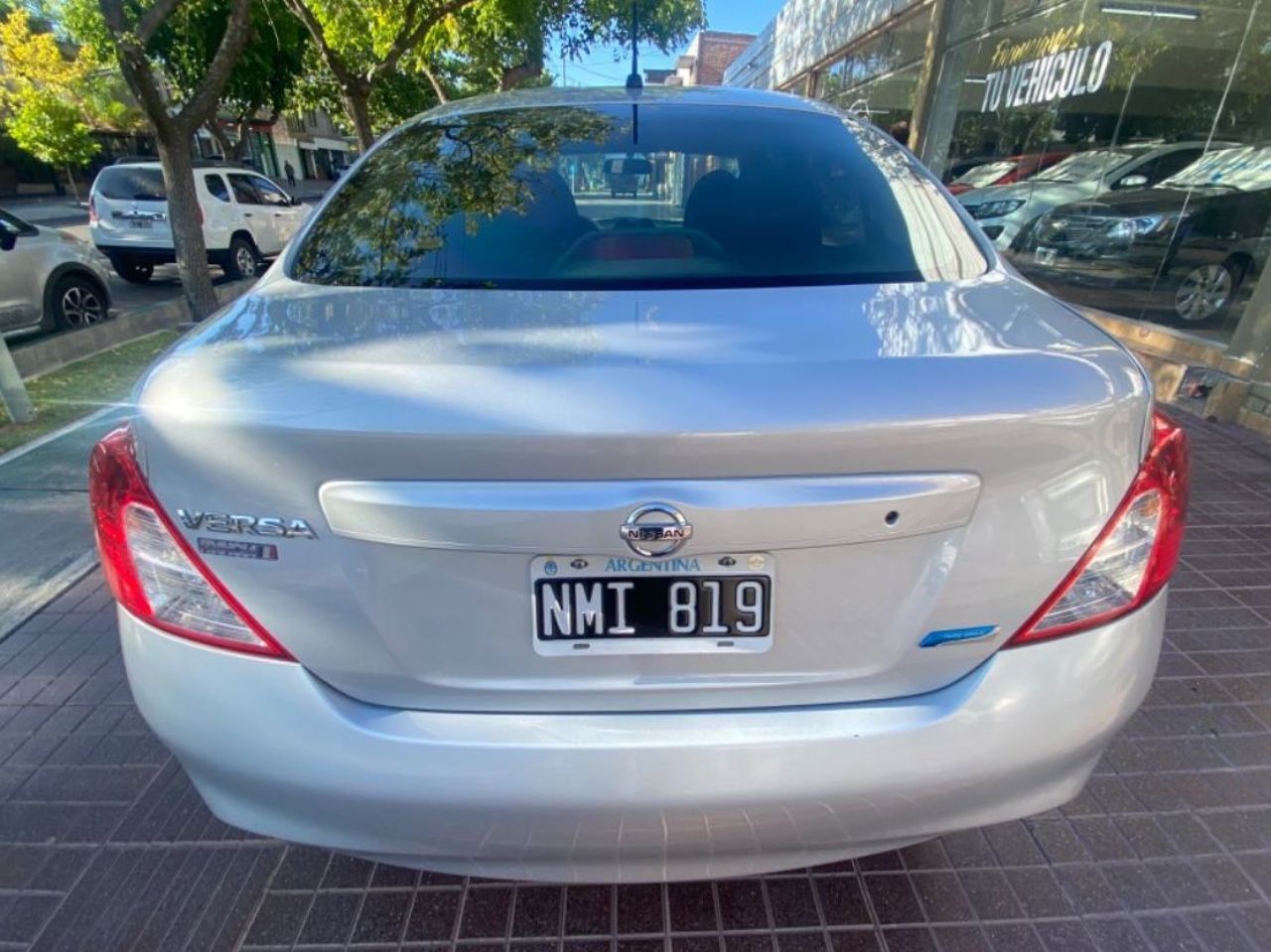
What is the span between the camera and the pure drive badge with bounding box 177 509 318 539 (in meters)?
1.12

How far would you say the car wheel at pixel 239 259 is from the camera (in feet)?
37.2

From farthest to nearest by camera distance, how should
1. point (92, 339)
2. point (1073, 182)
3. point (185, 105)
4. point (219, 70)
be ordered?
point (1073, 182), point (185, 105), point (92, 339), point (219, 70)

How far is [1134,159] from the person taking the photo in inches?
260

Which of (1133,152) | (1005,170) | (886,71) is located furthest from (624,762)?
(886,71)

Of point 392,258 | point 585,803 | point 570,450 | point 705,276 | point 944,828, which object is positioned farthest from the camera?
point 392,258

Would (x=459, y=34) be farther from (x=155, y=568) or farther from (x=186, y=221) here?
(x=155, y=568)

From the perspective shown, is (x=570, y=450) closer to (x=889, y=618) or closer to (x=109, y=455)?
(x=889, y=618)

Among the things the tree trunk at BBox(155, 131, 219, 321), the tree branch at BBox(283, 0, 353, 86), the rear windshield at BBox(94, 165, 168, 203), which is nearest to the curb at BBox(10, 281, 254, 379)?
the tree trunk at BBox(155, 131, 219, 321)

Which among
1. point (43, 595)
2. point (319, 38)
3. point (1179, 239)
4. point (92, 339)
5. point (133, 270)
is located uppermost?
point (319, 38)

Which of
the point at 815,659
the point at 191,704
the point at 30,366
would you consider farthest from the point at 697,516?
the point at 30,366

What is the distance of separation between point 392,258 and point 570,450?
98 cm

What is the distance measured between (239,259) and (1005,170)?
10.7m

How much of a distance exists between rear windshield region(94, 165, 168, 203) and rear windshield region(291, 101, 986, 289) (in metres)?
10.6

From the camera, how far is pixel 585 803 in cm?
118
